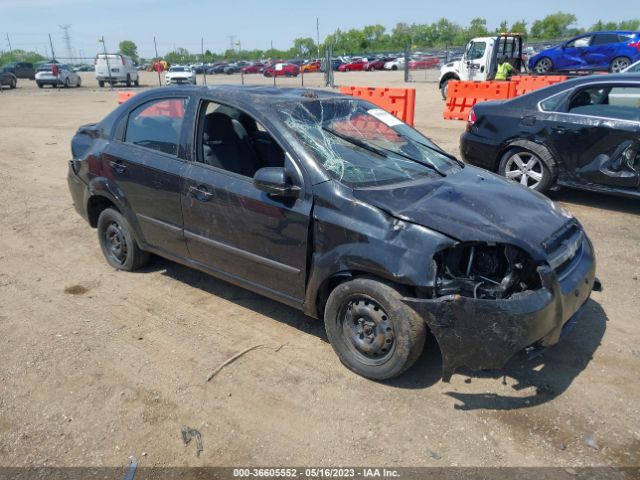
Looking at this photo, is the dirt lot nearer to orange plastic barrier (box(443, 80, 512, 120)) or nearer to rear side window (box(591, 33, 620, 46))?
orange plastic barrier (box(443, 80, 512, 120))

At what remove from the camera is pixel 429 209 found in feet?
10.7

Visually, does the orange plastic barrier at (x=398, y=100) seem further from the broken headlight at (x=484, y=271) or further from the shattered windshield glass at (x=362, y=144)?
the broken headlight at (x=484, y=271)

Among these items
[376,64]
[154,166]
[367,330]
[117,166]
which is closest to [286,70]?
[376,64]

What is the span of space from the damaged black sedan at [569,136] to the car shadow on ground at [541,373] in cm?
298

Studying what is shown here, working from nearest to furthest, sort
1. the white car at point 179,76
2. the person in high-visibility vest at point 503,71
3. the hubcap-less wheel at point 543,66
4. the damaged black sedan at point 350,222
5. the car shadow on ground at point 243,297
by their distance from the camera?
the damaged black sedan at point 350,222, the car shadow on ground at point 243,297, the person in high-visibility vest at point 503,71, the hubcap-less wheel at point 543,66, the white car at point 179,76

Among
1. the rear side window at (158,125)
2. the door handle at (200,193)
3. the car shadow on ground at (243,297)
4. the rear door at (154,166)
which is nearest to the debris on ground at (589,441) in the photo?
Answer: the car shadow on ground at (243,297)

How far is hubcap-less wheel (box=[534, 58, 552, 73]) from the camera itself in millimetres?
23734

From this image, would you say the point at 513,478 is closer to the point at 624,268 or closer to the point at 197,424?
the point at 197,424

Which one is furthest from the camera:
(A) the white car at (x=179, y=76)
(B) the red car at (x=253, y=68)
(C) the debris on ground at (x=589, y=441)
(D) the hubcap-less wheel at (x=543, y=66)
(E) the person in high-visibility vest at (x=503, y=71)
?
(B) the red car at (x=253, y=68)

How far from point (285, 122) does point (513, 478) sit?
8.43 ft

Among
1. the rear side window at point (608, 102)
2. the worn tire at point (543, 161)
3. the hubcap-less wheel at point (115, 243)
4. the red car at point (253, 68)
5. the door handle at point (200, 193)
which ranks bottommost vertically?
the red car at point (253, 68)

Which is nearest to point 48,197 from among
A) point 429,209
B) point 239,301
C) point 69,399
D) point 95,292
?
point 95,292

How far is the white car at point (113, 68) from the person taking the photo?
108 ft

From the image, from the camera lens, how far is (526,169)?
23.1 ft
